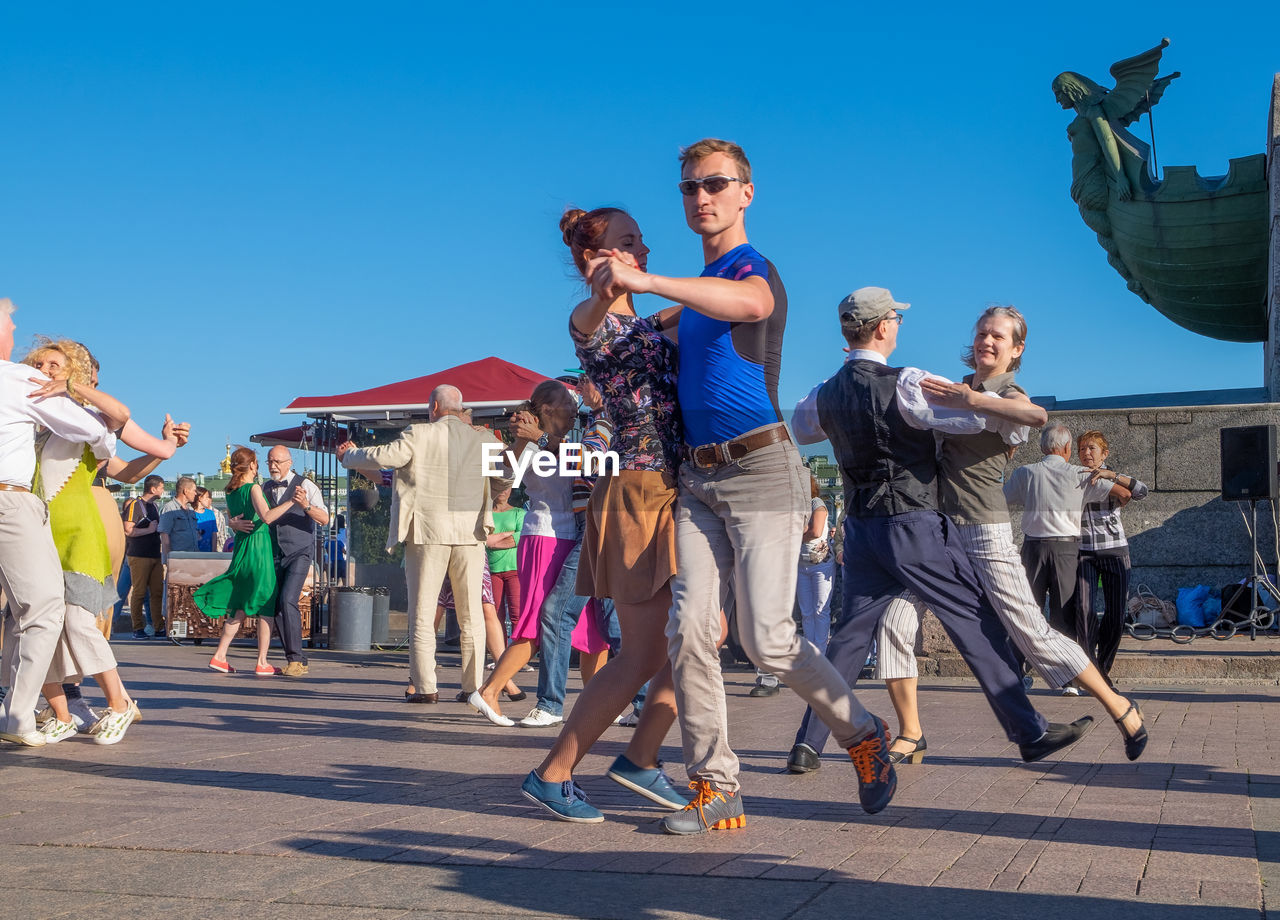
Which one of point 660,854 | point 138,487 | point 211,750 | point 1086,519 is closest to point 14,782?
point 211,750

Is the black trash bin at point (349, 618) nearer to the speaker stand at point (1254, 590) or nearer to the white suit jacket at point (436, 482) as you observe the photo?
the white suit jacket at point (436, 482)

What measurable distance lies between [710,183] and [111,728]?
4150 mm

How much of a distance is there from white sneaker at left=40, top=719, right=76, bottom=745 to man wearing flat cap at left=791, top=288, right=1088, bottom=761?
3.51 meters

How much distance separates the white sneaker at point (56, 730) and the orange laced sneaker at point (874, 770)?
4094 mm

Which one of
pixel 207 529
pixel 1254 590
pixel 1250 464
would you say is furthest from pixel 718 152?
pixel 207 529

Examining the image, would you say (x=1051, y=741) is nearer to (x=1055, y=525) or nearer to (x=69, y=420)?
(x=1055, y=525)

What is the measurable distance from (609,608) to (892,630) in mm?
2473

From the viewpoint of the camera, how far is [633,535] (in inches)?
168

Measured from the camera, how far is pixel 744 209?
14.2 feet

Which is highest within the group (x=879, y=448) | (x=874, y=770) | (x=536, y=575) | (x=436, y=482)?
(x=879, y=448)

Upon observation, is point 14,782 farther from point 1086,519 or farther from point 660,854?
point 1086,519

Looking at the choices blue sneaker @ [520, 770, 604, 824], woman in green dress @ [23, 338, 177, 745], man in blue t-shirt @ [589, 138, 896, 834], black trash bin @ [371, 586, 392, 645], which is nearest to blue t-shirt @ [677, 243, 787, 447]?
man in blue t-shirt @ [589, 138, 896, 834]

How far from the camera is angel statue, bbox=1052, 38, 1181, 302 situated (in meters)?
19.6

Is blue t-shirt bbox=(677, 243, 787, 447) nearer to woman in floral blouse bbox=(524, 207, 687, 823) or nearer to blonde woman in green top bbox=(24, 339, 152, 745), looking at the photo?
woman in floral blouse bbox=(524, 207, 687, 823)
